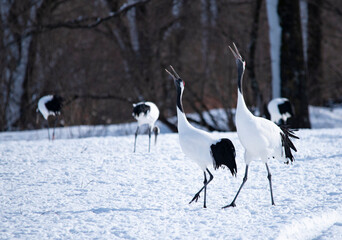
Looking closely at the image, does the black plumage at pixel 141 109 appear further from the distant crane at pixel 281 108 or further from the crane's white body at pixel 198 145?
the distant crane at pixel 281 108

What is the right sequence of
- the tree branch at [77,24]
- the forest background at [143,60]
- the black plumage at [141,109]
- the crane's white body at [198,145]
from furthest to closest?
the tree branch at [77,24]
the forest background at [143,60]
the black plumage at [141,109]
the crane's white body at [198,145]

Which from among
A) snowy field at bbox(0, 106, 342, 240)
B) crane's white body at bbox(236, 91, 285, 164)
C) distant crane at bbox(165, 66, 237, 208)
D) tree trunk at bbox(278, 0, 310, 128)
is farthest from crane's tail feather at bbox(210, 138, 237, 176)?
tree trunk at bbox(278, 0, 310, 128)

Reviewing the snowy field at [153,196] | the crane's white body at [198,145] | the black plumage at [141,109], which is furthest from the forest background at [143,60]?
the crane's white body at [198,145]

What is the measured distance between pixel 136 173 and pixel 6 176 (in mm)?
1831

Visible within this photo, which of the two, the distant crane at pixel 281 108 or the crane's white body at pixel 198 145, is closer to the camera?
the crane's white body at pixel 198 145

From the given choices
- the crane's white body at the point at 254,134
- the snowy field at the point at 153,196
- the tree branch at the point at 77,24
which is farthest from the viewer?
the tree branch at the point at 77,24

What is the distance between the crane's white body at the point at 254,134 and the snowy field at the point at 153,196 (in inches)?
25.2

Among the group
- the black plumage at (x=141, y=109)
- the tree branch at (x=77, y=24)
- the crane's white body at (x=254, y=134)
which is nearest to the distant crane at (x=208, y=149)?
the crane's white body at (x=254, y=134)

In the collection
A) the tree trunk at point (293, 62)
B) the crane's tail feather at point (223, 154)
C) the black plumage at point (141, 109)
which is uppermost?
the tree trunk at point (293, 62)

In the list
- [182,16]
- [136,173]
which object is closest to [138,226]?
[136,173]

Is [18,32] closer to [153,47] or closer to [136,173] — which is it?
[153,47]

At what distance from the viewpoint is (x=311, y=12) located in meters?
18.9

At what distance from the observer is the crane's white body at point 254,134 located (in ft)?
16.5

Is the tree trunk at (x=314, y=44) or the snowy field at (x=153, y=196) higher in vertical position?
the tree trunk at (x=314, y=44)
